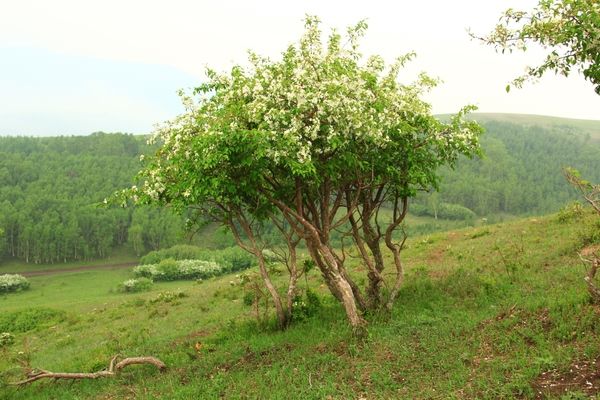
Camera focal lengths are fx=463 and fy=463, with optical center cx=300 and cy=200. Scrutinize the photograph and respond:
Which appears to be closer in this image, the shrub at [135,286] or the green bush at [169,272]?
the shrub at [135,286]

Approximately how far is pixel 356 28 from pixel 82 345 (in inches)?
1006

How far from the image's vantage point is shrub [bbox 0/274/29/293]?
3895 inches

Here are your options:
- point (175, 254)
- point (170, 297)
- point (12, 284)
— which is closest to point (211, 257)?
point (175, 254)

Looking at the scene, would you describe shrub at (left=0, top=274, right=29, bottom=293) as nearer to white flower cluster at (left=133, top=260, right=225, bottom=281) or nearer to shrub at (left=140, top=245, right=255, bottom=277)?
white flower cluster at (left=133, top=260, right=225, bottom=281)

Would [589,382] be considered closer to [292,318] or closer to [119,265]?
[292,318]

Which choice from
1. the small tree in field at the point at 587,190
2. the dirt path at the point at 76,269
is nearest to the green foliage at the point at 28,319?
the small tree in field at the point at 587,190

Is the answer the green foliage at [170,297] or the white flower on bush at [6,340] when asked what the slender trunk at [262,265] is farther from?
the white flower on bush at [6,340]

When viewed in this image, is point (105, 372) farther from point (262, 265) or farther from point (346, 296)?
point (346, 296)

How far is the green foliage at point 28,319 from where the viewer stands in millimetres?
45031

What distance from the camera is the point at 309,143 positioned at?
43.2ft

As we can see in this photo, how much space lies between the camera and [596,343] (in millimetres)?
11742

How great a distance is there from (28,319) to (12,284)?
209 feet

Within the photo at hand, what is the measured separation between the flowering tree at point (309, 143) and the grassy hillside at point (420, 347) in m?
1.85

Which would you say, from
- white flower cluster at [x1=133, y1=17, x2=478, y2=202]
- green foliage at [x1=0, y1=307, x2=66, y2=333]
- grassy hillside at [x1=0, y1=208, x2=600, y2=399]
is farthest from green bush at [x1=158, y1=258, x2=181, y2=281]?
white flower cluster at [x1=133, y1=17, x2=478, y2=202]
